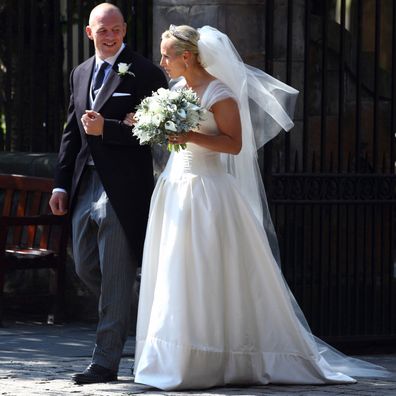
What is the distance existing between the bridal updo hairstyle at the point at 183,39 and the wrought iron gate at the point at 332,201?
142 cm

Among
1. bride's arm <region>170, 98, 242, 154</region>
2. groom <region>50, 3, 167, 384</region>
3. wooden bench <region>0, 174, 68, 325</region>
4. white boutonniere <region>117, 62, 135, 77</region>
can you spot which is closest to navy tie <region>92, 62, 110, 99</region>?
groom <region>50, 3, 167, 384</region>

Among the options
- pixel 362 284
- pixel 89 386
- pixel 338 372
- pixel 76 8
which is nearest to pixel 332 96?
pixel 362 284

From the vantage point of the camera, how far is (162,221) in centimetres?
661

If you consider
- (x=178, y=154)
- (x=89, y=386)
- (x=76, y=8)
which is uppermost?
(x=76, y=8)

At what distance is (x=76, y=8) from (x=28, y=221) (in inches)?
83.4

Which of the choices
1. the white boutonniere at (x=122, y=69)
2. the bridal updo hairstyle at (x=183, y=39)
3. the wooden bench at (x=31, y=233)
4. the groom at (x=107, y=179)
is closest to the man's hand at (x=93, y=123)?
the groom at (x=107, y=179)

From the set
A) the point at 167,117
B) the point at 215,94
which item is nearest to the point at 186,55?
the point at 215,94

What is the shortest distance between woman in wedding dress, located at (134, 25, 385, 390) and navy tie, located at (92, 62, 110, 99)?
38 centimetres

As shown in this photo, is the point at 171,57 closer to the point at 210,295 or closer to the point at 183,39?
the point at 183,39

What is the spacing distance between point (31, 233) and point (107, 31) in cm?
296

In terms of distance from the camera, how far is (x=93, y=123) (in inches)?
256

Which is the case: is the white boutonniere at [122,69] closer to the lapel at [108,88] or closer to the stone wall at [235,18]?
the lapel at [108,88]

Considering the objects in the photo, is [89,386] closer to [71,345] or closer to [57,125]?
[71,345]

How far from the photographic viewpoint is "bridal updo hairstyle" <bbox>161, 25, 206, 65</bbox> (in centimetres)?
659
